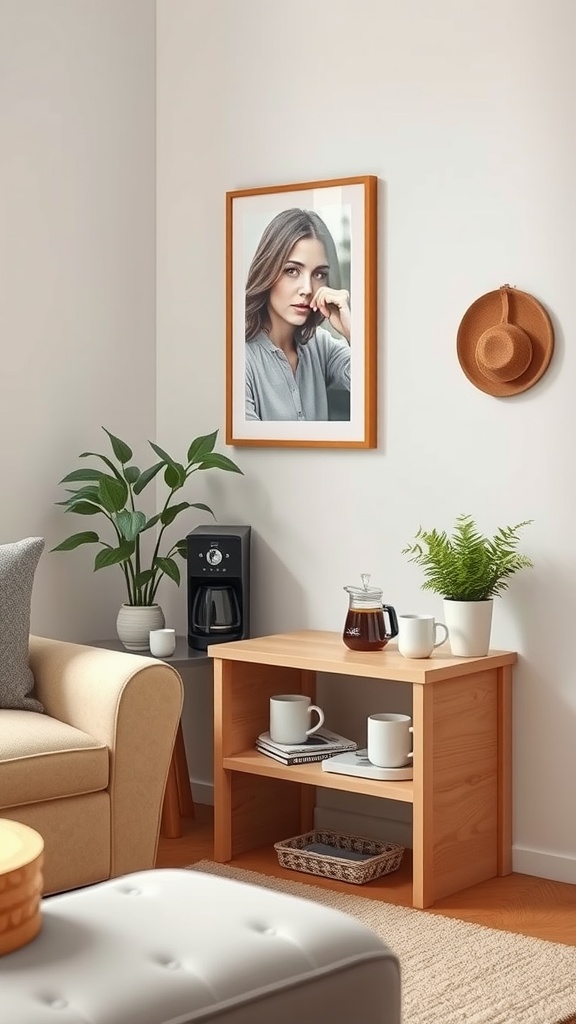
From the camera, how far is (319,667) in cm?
328

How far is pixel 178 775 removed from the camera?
3.85m

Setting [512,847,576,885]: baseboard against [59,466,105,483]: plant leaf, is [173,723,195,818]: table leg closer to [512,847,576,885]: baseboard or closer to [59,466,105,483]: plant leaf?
[59,466,105,483]: plant leaf

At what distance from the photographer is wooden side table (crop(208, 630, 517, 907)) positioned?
3119 mm

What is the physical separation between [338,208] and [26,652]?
1502mm

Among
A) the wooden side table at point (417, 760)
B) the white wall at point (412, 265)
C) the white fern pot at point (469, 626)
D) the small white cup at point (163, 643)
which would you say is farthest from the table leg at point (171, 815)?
the white fern pot at point (469, 626)

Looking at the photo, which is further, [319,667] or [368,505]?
[368,505]

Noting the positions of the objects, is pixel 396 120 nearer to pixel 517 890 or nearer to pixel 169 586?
pixel 169 586

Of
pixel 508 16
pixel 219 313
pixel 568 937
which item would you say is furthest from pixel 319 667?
pixel 508 16

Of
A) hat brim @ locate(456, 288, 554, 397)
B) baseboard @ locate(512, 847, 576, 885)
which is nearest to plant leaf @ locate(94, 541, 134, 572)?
hat brim @ locate(456, 288, 554, 397)

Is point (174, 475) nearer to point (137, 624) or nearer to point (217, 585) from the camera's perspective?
point (217, 585)

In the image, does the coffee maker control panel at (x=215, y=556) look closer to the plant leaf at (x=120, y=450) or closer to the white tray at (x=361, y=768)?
the plant leaf at (x=120, y=450)

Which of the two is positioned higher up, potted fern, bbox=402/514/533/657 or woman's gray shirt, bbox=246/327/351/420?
woman's gray shirt, bbox=246/327/351/420

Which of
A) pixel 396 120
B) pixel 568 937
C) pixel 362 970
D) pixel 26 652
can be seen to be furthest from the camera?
pixel 396 120

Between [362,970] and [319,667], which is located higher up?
[319,667]
